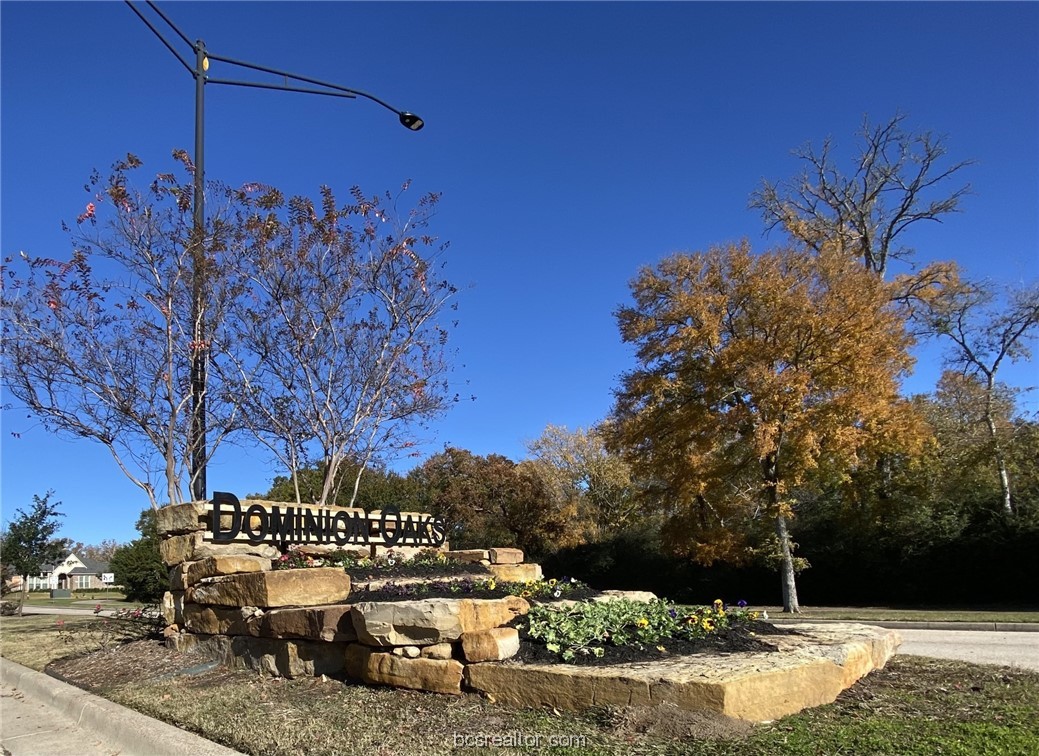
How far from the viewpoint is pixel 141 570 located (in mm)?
23797

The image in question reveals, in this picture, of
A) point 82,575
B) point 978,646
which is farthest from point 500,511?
point 82,575

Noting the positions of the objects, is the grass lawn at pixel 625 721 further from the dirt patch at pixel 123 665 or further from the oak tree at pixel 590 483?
the oak tree at pixel 590 483

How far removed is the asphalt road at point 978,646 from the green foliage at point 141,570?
20553 millimetres

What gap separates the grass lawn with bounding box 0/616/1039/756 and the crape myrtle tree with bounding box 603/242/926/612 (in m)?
13.3

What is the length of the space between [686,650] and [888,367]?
710 inches

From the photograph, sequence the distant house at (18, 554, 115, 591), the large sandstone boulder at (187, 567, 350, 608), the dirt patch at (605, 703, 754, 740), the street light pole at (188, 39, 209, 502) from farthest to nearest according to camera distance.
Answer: the distant house at (18, 554, 115, 591)
the street light pole at (188, 39, 209, 502)
the large sandstone boulder at (187, 567, 350, 608)
the dirt patch at (605, 703, 754, 740)

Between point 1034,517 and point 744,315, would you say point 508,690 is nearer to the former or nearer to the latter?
point 744,315

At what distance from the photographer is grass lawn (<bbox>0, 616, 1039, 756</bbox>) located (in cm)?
392

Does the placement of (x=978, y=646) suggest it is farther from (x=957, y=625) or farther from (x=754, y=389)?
(x=754, y=389)

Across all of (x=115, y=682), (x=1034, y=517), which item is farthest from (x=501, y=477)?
(x=115, y=682)

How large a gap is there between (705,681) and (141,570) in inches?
961

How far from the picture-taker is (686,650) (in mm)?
5336

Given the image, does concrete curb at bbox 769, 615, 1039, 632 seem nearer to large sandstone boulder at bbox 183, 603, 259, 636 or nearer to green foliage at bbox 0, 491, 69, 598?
large sandstone boulder at bbox 183, 603, 259, 636

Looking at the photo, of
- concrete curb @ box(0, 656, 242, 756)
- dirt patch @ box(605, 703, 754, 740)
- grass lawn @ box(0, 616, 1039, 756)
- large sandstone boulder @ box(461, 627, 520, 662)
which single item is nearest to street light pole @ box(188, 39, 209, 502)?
concrete curb @ box(0, 656, 242, 756)
